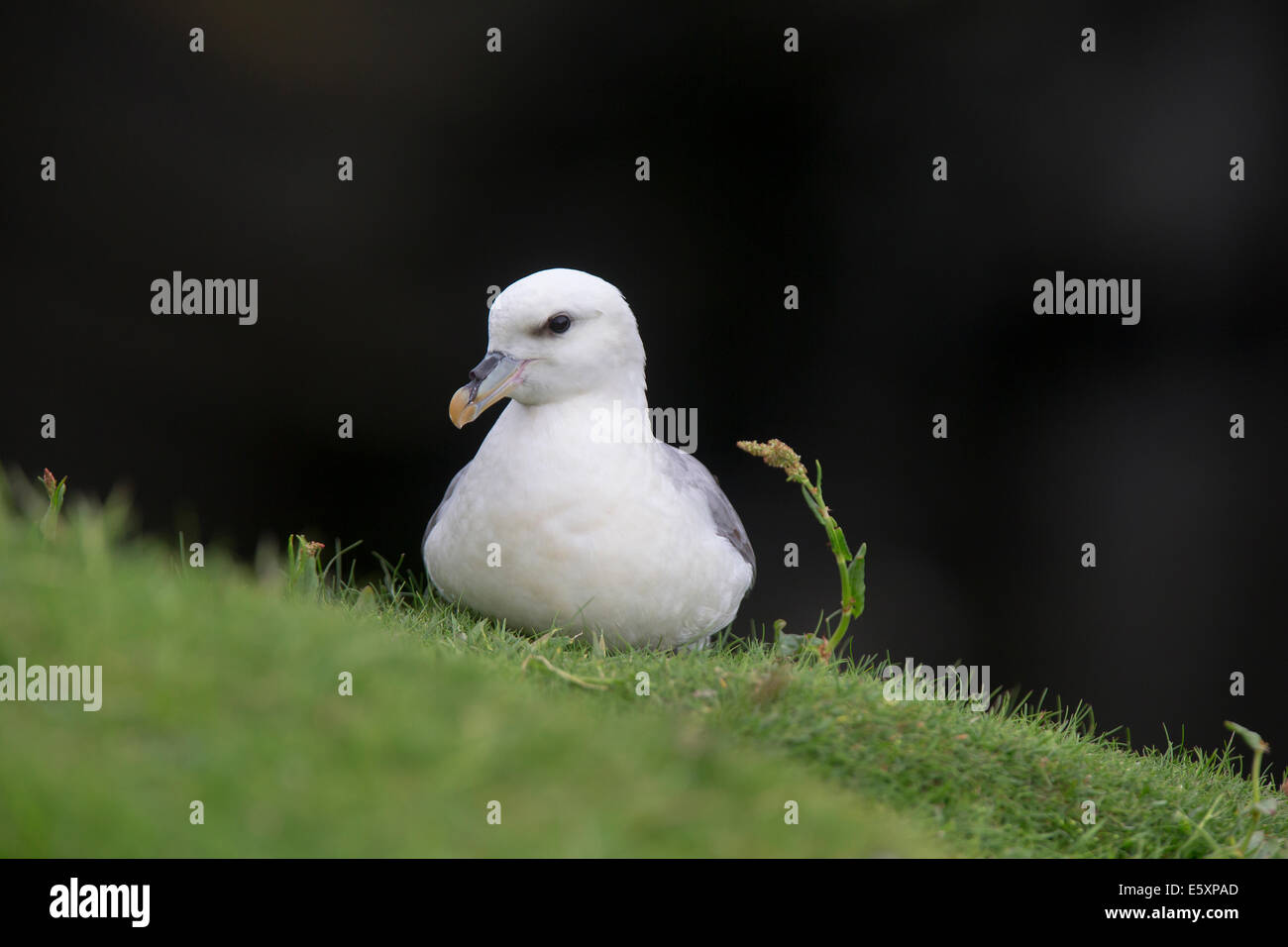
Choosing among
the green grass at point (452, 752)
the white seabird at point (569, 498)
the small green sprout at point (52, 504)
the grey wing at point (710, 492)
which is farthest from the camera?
the grey wing at point (710, 492)

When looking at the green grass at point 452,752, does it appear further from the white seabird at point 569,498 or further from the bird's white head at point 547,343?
the bird's white head at point 547,343

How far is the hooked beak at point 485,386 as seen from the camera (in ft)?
13.6

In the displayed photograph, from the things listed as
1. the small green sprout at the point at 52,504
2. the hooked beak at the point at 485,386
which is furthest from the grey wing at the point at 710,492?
the small green sprout at the point at 52,504

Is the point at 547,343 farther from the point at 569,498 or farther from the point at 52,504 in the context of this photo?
the point at 52,504

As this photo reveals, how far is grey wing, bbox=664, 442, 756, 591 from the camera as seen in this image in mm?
4668

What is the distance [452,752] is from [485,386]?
2.13 m

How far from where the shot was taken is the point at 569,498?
414cm

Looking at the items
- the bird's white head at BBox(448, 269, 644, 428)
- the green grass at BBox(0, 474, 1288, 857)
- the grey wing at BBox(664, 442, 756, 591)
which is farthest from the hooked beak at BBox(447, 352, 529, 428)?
the green grass at BBox(0, 474, 1288, 857)

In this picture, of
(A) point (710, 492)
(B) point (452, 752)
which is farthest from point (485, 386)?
(B) point (452, 752)

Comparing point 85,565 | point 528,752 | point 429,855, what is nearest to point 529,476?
point 85,565

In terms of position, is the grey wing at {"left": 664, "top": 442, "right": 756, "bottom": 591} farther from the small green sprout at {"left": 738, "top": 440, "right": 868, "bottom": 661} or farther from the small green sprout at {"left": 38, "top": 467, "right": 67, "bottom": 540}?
the small green sprout at {"left": 38, "top": 467, "right": 67, "bottom": 540}

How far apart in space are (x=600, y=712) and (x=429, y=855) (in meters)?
0.95

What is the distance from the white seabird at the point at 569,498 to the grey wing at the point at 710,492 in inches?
8.0

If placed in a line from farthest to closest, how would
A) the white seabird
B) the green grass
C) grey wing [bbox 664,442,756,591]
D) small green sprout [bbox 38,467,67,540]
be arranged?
grey wing [bbox 664,442,756,591] → the white seabird → small green sprout [bbox 38,467,67,540] → the green grass
